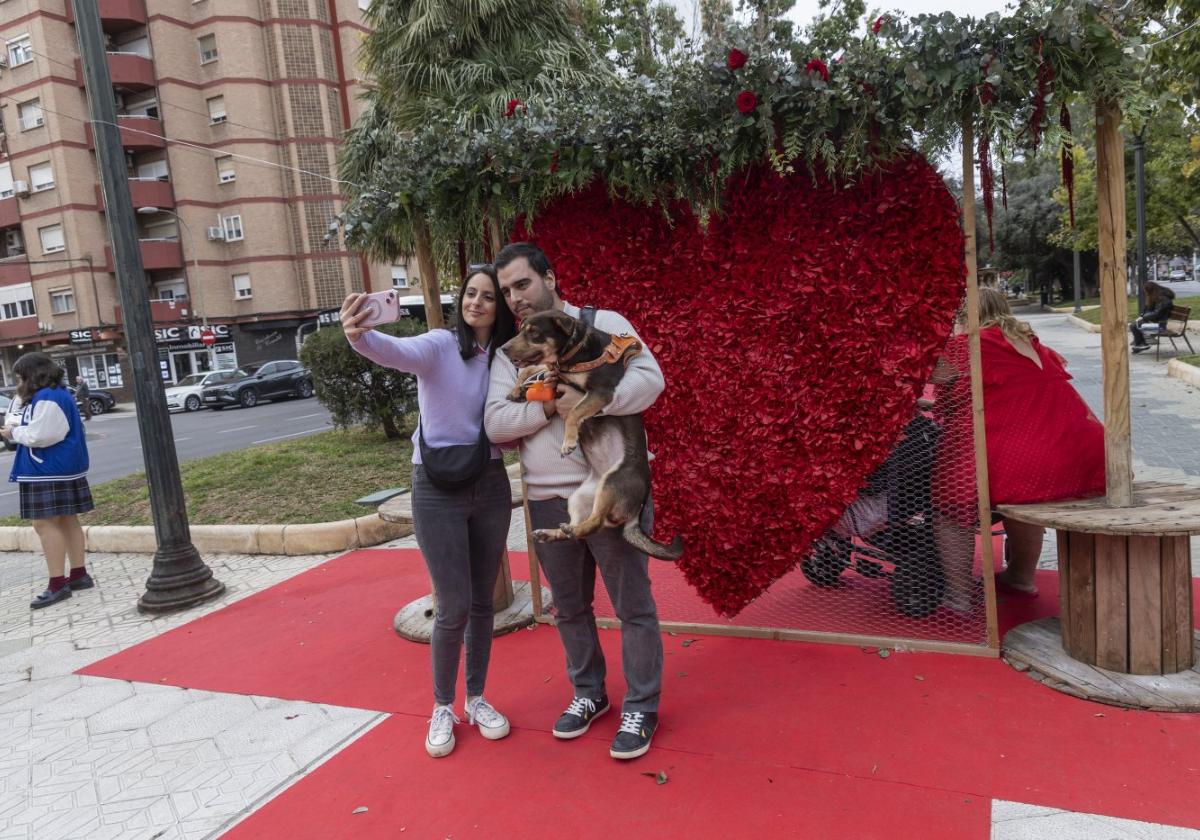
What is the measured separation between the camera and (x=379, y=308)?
285cm

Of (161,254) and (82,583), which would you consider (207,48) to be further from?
(82,583)

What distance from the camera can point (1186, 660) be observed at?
131 inches

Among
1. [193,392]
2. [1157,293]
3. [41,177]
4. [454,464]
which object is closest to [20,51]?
[41,177]

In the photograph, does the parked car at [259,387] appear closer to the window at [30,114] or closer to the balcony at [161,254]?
the balcony at [161,254]

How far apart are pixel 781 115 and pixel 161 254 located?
36071 millimetres

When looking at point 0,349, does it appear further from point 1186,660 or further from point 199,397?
point 1186,660

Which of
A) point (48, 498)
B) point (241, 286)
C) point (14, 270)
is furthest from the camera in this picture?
point (241, 286)

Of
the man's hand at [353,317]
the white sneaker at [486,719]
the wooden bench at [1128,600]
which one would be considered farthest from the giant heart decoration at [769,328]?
the man's hand at [353,317]

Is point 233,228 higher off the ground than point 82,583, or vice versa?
point 233,228

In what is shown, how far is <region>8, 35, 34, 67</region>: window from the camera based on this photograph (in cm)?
3172

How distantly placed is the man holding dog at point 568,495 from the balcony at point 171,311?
116 ft

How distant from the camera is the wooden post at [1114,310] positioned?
10.9ft

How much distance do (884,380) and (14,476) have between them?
20.4 feet

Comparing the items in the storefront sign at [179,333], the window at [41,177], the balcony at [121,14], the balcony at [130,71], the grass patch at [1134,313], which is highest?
the balcony at [121,14]
